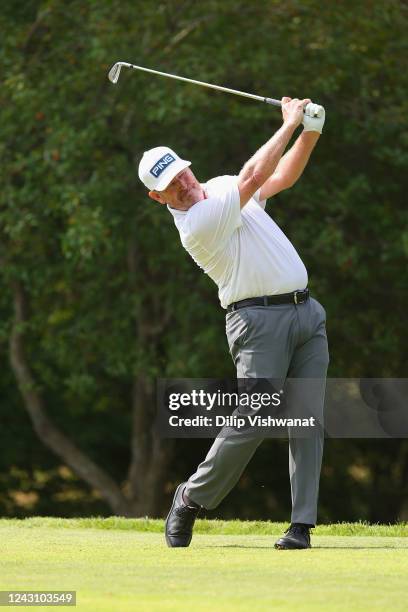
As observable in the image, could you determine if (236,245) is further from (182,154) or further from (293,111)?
(182,154)

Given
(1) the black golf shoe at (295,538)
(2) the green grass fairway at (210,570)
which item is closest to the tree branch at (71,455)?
(2) the green grass fairway at (210,570)

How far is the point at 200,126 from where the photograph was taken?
14.0 meters

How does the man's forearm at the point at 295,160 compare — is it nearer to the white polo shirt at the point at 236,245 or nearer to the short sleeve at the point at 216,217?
the white polo shirt at the point at 236,245

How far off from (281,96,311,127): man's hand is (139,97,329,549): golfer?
6 centimetres

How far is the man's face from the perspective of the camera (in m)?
5.70

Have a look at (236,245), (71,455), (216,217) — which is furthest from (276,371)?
(71,455)

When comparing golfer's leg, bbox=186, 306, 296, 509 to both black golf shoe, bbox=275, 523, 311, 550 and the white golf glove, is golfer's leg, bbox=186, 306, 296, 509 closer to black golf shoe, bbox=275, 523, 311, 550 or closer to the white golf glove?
black golf shoe, bbox=275, 523, 311, 550

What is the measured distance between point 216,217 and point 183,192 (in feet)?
0.74

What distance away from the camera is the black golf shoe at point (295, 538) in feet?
18.6

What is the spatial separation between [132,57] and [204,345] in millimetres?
3138

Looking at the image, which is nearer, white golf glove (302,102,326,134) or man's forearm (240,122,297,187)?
man's forearm (240,122,297,187)

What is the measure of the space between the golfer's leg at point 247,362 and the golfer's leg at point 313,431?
0.10 metres

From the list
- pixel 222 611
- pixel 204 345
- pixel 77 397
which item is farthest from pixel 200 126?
pixel 222 611

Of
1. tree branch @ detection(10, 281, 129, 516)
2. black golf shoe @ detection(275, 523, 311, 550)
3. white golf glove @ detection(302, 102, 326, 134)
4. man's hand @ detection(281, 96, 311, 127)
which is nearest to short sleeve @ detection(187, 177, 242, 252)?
man's hand @ detection(281, 96, 311, 127)
